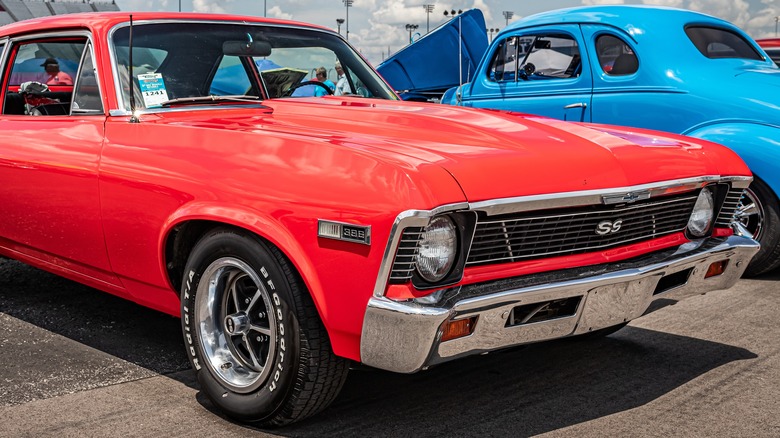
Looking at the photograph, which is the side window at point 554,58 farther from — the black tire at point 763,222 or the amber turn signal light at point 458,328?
the amber turn signal light at point 458,328

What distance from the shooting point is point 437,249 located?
2.80m

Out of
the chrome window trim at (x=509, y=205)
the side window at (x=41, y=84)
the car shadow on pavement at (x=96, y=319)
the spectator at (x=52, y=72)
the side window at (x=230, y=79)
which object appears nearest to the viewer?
the chrome window trim at (x=509, y=205)

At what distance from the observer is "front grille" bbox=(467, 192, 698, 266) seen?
2.90m

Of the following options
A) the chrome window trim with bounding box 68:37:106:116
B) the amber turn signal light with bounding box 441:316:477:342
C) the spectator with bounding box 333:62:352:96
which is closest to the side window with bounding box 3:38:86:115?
the chrome window trim with bounding box 68:37:106:116

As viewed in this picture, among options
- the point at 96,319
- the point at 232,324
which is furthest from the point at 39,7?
the point at 232,324

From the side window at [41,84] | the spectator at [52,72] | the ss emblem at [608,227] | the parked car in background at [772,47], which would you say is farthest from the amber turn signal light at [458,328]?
the parked car in background at [772,47]

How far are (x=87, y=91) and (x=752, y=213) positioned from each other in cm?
399

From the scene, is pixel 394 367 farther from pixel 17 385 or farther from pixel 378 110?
pixel 17 385

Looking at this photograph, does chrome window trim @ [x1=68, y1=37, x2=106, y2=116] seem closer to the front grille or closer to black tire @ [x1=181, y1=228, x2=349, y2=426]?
black tire @ [x1=181, y1=228, x2=349, y2=426]

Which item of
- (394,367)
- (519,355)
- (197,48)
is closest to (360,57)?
(197,48)

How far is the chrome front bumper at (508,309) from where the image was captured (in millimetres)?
2691

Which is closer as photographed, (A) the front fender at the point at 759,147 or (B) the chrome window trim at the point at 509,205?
(B) the chrome window trim at the point at 509,205

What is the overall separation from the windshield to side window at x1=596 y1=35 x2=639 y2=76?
244 centimetres

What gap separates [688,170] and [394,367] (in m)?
1.46
